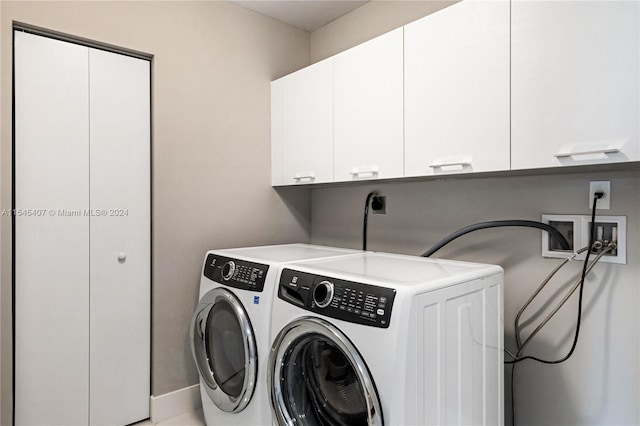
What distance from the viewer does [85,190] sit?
1874mm

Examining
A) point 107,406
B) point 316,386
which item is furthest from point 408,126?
point 107,406

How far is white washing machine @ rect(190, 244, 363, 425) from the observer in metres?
1.58

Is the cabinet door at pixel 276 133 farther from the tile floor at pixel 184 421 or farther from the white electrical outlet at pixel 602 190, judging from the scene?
the white electrical outlet at pixel 602 190

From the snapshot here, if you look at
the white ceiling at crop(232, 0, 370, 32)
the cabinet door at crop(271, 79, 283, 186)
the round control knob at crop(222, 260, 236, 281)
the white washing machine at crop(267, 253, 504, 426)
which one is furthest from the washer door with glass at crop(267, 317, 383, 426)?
the white ceiling at crop(232, 0, 370, 32)

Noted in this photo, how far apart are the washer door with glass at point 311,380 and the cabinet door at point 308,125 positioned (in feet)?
3.01

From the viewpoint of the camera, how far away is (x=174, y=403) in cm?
212

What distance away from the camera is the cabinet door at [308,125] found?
81.4 inches

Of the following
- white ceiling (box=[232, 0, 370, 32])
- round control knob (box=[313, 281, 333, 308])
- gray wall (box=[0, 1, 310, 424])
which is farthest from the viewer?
white ceiling (box=[232, 0, 370, 32])

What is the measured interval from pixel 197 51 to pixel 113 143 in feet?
2.20

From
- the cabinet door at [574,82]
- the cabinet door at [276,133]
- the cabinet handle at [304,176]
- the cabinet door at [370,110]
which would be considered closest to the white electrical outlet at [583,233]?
the cabinet door at [574,82]

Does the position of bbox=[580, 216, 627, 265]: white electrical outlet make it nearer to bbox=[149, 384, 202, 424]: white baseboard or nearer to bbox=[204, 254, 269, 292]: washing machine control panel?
bbox=[204, 254, 269, 292]: washing machine control panel

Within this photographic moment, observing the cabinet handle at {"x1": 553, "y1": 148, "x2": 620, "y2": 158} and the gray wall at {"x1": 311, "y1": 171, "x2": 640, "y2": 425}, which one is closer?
the cabinet handle at {"x1": 553, "y1": 148, "x2": 620, "y2": 158}

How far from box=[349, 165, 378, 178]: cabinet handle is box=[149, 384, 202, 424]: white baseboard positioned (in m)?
1.46

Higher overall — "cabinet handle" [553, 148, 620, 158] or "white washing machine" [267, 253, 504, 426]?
"cabinet handle" [553, 148, 620, 158]
